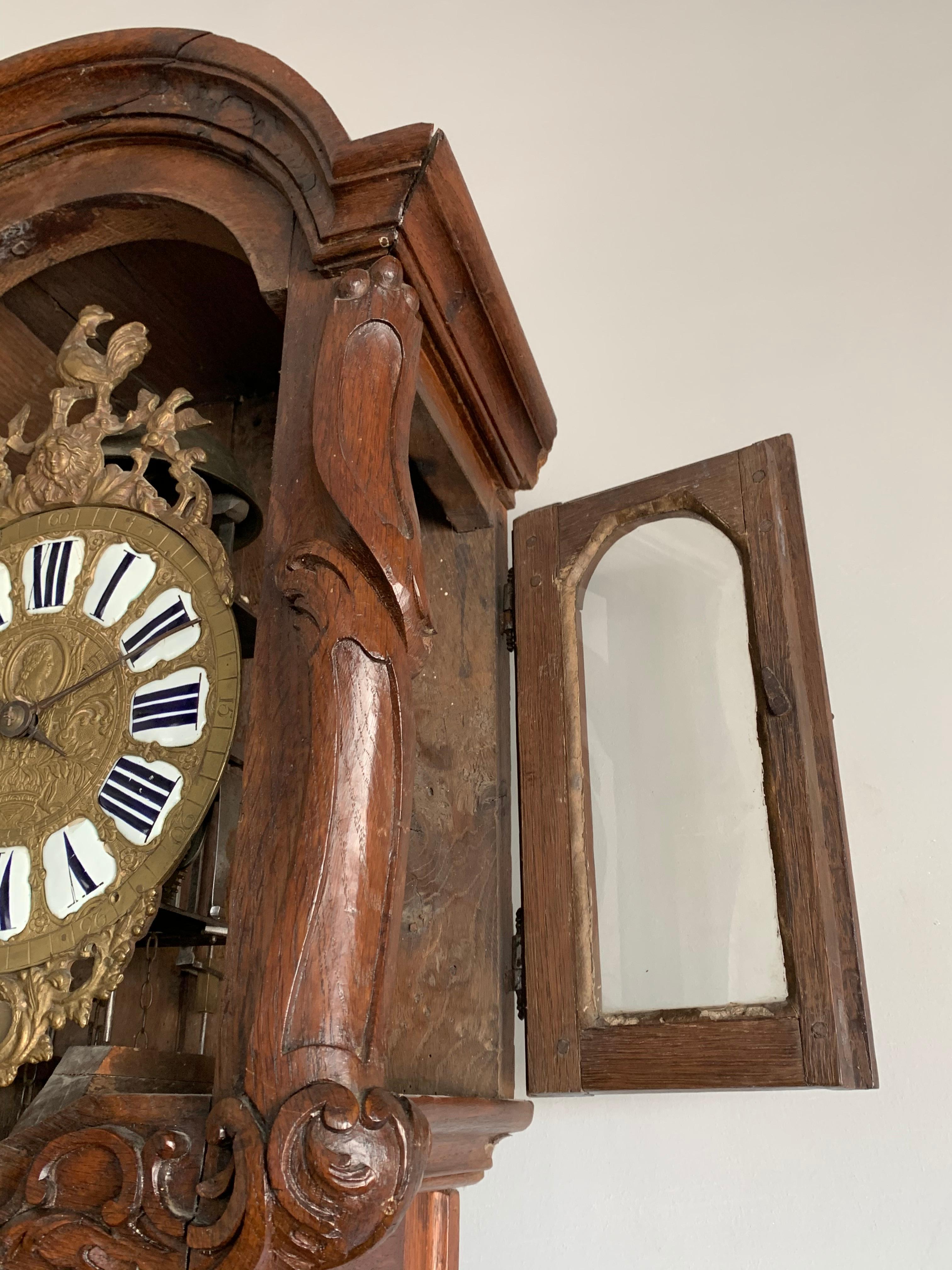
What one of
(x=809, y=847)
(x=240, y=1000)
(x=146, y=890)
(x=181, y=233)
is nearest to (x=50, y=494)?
(x=181, y=233)

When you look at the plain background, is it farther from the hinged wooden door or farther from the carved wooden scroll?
the carved wooden scroll

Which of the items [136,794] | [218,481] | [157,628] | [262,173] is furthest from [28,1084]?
[262,173]

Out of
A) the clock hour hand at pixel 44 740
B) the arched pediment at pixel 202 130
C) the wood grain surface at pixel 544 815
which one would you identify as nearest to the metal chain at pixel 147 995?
the clock hour hand at pixel 44 740

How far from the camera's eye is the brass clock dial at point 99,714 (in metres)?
0.79

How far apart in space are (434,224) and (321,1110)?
1.99 feet

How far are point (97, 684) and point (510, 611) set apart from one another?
0.38m

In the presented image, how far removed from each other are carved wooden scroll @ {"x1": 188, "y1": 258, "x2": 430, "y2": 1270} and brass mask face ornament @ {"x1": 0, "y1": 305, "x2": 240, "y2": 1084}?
0.16 meters

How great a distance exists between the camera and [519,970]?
928mm

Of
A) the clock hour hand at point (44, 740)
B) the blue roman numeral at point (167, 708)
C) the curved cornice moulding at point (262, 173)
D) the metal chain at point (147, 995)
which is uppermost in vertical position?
the curved cornice moulding at point (262, 173)

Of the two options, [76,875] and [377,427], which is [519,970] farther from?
[377,427]

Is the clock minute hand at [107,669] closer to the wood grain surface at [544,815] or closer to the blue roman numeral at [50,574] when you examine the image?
the blue roman numeral at [50,574]

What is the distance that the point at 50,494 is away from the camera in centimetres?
93

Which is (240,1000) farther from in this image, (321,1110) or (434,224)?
(434,224)

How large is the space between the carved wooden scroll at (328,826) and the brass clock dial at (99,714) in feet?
0.53
